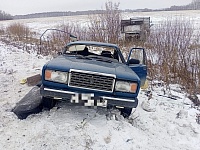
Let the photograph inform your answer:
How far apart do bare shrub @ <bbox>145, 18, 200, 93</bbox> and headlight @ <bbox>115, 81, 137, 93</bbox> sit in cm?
332

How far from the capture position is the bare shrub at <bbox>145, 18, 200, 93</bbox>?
7.02m

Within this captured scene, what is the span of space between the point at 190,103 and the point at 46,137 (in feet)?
12.8

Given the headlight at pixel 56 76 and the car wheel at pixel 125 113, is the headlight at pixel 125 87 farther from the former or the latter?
the headlight at pixel 56 76

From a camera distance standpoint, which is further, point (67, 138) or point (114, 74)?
point (114, 74)

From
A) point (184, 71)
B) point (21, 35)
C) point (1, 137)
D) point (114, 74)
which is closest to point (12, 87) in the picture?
point (1, 137)

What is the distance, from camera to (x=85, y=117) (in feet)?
12.9

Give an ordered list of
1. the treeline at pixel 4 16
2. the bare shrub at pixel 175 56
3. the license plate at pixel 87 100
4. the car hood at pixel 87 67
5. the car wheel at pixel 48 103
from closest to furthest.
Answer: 1. the license plate at pixel 87 100
2. the car hood at pixel 87 67
3. the car wheel at pixel 48 103
4. the bare shrub at pixel 175 56
5. the treeline at pixel 4 16

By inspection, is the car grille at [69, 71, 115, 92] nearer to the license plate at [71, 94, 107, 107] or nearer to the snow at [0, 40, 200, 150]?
the license plate at [71, 94, 107, 107]

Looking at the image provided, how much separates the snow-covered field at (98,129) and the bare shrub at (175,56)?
204 centimetres

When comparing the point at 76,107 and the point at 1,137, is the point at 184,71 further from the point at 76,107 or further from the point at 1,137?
the point at 1,137

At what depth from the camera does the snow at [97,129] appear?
328 cm

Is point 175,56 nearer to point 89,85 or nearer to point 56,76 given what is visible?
point 89,85

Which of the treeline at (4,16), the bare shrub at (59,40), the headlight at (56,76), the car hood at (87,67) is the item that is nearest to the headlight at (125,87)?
the car hood at (87,67)

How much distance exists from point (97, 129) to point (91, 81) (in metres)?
→ 0.82
